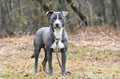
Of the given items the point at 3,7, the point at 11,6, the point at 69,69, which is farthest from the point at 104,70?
the point at 11,6

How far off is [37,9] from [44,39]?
12593 millimetres

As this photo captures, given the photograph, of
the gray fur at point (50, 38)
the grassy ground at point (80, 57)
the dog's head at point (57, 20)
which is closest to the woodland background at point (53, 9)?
the grassy ground at point (80, 57)

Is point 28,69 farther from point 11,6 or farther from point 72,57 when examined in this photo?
point 11,6

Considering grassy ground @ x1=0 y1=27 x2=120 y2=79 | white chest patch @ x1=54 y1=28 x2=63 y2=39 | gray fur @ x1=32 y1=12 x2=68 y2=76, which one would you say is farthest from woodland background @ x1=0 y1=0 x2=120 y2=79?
white chest patch @ x1=54 y1=28 x2=63 y2=39

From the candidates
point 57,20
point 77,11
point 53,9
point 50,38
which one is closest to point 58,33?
point 50,38

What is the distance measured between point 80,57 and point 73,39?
3.96m

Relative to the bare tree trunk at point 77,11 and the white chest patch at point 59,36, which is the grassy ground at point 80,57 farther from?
the bare tree trunk at point 77,11

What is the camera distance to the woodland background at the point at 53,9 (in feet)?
70.7

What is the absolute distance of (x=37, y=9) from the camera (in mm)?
23188

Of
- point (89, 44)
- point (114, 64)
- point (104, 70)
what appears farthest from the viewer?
point (89, 44)

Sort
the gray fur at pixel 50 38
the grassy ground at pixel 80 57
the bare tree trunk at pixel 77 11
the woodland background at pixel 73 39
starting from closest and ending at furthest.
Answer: the gray fur at pixel 50 38
the grassy ground at pixel 80 57
the woodland background at pixel 73 39
the bare tree trunk at pixel 77 11

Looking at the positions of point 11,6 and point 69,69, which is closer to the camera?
point 69,69

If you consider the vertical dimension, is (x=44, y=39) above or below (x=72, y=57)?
above

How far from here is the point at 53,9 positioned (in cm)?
2141
